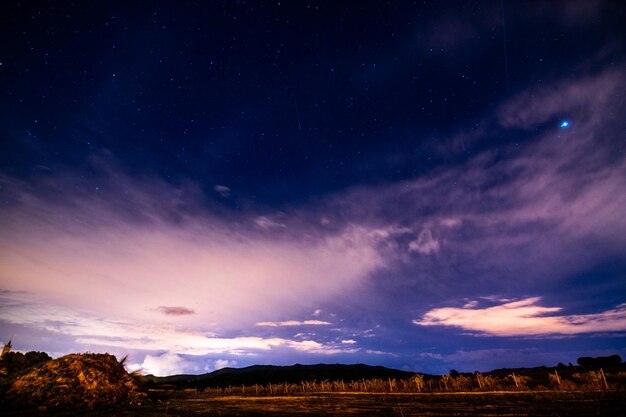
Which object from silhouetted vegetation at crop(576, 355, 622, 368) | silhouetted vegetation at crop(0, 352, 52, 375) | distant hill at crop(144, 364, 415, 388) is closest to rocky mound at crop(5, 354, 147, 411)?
silhouetted vegetation at crop(0, 352, 52, 375)

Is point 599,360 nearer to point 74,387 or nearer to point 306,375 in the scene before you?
point 306,375

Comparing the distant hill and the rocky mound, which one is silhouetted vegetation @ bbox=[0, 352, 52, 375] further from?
the distant hill

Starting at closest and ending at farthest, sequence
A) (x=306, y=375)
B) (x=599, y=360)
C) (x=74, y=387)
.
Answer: (x=74, y=387), (x=599, y=360), (x=306, y=375)

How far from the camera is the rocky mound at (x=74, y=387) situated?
930 inches

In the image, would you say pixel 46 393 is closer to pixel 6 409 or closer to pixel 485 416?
pixel 6 409

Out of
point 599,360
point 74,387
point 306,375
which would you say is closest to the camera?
point 74,387

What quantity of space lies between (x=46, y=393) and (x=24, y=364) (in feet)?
40.3

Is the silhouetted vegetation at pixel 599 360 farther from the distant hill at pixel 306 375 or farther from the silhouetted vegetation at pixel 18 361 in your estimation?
the silhouetted vegetation at pixel 18 361

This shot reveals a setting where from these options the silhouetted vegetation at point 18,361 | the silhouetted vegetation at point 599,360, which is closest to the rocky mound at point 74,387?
the silhouetted vegetation at point 18,361

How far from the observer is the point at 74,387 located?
25.4 m

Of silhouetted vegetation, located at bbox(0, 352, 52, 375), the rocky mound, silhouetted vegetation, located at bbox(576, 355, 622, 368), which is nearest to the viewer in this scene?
the rocky mound

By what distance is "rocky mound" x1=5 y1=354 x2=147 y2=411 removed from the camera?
23625mm

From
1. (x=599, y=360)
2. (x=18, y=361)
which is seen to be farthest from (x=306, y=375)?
(x=18, y=361)

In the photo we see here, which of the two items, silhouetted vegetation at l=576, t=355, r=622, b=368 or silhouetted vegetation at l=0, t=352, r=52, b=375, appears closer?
silhouetted vegetation at l=0, t=352, r=52, b=375
